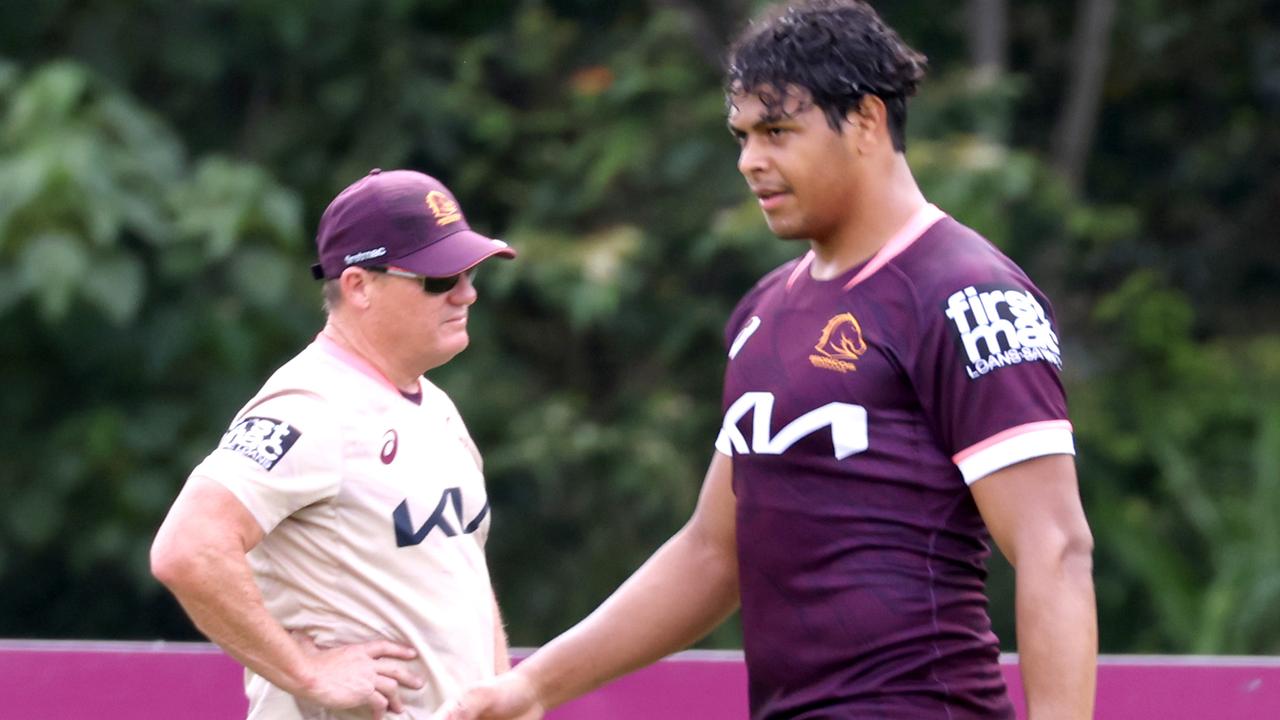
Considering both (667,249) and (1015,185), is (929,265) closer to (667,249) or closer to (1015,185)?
(1015,185)

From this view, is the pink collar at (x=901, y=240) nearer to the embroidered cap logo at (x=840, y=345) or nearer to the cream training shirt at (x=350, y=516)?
the embroidered cap logo at (x=840, y=345)

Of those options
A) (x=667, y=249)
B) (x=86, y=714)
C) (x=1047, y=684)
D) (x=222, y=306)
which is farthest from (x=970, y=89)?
(x=1047, y=684)

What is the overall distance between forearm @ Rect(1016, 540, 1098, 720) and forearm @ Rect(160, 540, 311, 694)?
3.64ft

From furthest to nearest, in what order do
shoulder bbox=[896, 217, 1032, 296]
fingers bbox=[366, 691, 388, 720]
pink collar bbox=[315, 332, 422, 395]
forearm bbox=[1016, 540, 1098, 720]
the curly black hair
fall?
pink collar bbox=[315, 332, 422, 395], fingers bbox=[366, 691, 388, 720], the curly black hair, shoulder bbox=[896, 217, 1032, 296], forearm bbox=[1016, 540, 1098, 720]

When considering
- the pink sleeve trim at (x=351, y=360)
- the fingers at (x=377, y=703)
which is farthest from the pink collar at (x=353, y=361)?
the fingers at (x=377, y=703)

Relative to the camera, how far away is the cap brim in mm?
2832

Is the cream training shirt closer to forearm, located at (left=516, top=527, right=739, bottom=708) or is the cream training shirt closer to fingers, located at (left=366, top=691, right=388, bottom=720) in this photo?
fingers, located at (left=366, top=691, right=388, bottom=720)

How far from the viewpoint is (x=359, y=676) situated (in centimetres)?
267

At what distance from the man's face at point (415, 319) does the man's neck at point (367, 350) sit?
0.02 meters

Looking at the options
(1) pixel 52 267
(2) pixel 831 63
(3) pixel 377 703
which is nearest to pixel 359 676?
(3) pixel 377 703

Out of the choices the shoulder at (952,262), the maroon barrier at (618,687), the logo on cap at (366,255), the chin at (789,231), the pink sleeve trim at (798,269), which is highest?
the chin at (789,231)

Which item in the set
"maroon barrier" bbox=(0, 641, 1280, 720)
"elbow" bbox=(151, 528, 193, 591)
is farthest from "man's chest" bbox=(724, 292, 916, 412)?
"maroon barrier" bbox=(0, 641, 1280, 720)

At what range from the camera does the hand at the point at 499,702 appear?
2727 millimetres

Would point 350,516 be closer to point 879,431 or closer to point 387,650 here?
point 387,650
